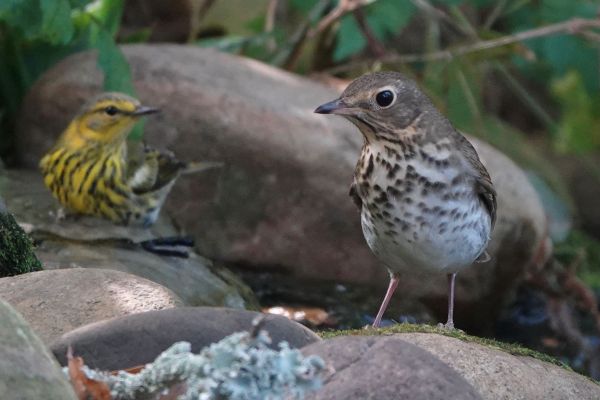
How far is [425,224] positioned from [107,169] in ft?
8.86

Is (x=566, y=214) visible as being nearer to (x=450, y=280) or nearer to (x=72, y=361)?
(x=450, y=280)

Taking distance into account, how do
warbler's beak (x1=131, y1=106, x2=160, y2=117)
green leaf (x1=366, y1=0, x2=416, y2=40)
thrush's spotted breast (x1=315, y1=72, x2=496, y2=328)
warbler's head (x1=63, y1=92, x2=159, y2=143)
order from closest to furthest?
1. thrush's spotted breast (x1=315, y1=72, x2=496, y2=328)
2. warbler's beak (x1=131, y1=106, x2=160, y2=117)
3. warbler's head (x1=63, y1=92, x2=159, y2=143)
4. green leaf (x1=366, y1=0, x2=416, y2=40)

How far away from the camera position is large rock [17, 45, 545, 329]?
689 cm

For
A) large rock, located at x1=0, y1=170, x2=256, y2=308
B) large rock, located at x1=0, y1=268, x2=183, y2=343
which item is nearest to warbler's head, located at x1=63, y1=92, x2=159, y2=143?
large rock, located at x1=0, y1=170, x2=256, y2=308

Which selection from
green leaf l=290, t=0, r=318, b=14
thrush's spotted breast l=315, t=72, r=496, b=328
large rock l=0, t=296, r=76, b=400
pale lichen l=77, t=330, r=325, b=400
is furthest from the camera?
green leaf l=290, t=0, r=318, b=14

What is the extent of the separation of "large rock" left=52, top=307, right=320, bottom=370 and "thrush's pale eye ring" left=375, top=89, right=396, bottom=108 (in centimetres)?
151

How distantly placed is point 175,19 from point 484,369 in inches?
231

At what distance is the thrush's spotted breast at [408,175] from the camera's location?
4473 mm

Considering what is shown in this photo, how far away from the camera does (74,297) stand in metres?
3.75

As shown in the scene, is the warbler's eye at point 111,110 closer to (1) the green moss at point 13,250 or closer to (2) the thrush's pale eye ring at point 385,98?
(1) the green moss at point 13,250

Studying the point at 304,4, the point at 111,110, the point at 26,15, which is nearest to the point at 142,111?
the point at 111,110

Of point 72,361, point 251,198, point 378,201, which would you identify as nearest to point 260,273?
point 251,198

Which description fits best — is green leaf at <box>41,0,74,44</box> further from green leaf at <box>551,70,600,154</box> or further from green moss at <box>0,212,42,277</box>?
green leaf at <box>551,70,600,154</box>

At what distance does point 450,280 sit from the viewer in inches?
207
